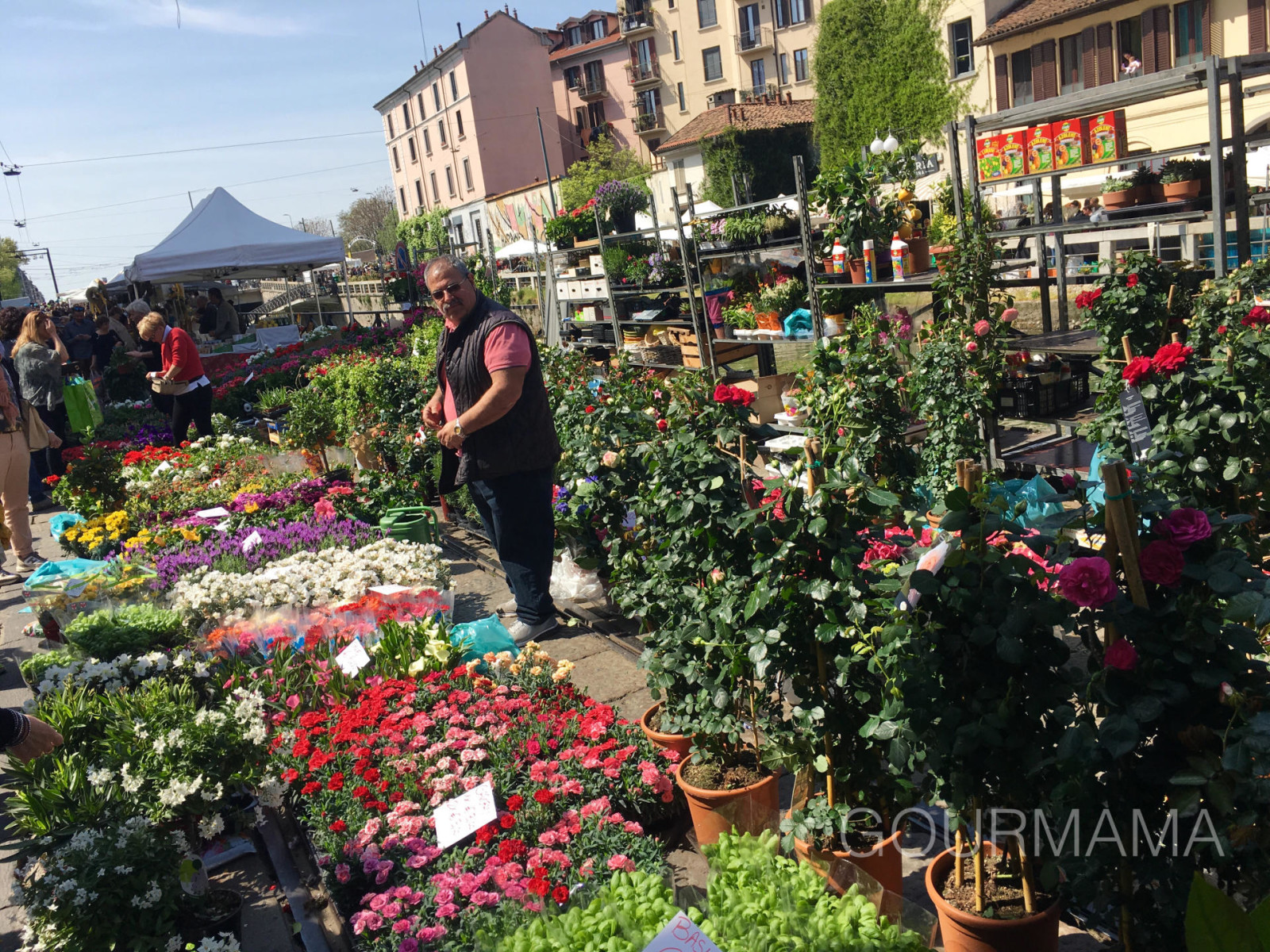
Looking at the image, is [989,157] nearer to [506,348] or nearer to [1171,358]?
[1171,358]

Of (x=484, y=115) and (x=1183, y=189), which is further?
(x=484, y=115)

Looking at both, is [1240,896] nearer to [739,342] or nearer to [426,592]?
[426,592]

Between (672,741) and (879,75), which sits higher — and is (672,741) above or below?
below

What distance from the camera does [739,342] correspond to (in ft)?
27.9

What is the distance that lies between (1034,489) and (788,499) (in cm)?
315

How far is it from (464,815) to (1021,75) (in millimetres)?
27239

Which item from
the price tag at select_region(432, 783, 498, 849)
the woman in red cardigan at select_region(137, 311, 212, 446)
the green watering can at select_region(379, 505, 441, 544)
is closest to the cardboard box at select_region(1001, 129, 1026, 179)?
the green watering can at select_region(379, 505, 441, 544)

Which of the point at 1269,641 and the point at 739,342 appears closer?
the point at 1269,641

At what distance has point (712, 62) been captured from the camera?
1684 inches

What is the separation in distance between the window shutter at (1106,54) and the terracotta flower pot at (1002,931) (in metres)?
24.3

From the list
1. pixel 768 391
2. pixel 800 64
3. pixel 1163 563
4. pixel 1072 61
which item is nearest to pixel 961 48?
pixel 1072 61

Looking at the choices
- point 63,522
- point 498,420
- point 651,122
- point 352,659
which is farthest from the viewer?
point 651,122

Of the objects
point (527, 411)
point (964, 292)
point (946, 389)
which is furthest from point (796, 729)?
point (964, 292)

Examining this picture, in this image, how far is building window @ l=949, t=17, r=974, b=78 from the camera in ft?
87.2
